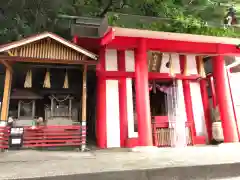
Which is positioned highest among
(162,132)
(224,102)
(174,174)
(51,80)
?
(51,80)

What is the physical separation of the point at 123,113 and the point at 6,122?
4524 millimetres

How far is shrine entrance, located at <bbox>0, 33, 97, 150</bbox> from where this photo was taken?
7602 mm

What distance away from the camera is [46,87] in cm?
850

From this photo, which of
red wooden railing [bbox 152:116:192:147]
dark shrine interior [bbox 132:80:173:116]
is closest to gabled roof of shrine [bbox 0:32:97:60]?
dark shrine interior [bbox 132:80:173:116]

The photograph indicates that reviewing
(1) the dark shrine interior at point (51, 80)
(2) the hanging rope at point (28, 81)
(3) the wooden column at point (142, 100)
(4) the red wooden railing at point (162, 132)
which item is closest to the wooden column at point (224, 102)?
(4) the red wooden railing at point (162, 132)

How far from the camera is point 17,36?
10.3 meters

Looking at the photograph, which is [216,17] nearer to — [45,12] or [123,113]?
[123,113]

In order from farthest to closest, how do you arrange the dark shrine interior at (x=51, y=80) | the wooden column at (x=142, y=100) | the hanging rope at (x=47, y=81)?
the dark shrine interior at (x=51, y=80) → the hanging rope at (x=47, y=81) → the wooden column at (x=142, y=100)

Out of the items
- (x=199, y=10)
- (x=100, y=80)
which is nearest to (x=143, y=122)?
(x=100, y=80)

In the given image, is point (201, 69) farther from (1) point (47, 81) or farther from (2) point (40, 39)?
(2) point (40, 39)

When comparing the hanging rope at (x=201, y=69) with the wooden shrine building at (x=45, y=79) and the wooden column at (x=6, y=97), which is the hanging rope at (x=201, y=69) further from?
the wooden column at (x=6, y=97)

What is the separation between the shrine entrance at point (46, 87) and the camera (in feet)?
24.9

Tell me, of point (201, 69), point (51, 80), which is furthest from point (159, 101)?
point (51, 80)

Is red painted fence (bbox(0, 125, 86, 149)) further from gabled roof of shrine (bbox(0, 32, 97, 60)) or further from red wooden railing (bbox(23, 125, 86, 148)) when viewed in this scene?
gabled roof of shrine (bbox(0, 32, 97, 60))
